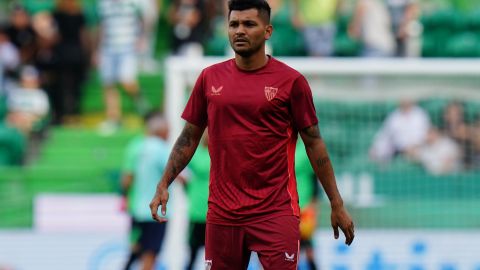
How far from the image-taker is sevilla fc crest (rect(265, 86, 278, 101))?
5840 mm

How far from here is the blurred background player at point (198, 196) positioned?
9.81 meters

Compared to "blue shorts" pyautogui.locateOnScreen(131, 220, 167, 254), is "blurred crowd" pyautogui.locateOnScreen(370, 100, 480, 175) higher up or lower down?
higher up

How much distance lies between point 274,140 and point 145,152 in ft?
14.4

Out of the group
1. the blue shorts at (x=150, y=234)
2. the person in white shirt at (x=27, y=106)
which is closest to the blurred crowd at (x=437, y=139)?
the blue shorts at (x=150, y=234)

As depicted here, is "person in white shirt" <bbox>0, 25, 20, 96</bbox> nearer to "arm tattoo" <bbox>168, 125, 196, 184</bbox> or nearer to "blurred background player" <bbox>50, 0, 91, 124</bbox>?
"blurred background player" <bbox>50, 0, 91, 124</bbox>

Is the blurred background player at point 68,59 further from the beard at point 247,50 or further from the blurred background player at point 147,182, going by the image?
the beard at point 247,50

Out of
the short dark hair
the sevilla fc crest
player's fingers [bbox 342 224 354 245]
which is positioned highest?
the short dark hair

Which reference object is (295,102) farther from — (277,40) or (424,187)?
(277,40)

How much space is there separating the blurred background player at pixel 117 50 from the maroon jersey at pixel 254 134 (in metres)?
8.95

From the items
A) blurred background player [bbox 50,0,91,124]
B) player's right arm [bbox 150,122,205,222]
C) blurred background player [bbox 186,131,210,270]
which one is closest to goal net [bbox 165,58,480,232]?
blurred background player [bbox 186,131,210,270]

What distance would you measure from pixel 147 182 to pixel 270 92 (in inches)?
175

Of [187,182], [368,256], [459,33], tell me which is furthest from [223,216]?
[459,33]

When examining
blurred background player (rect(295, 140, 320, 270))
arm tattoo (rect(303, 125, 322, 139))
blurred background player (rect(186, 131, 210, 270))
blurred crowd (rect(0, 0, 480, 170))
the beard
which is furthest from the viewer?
blurred crowd (rect(0, 0, 480, 170))

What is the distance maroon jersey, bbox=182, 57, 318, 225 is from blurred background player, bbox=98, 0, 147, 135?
895 cm
